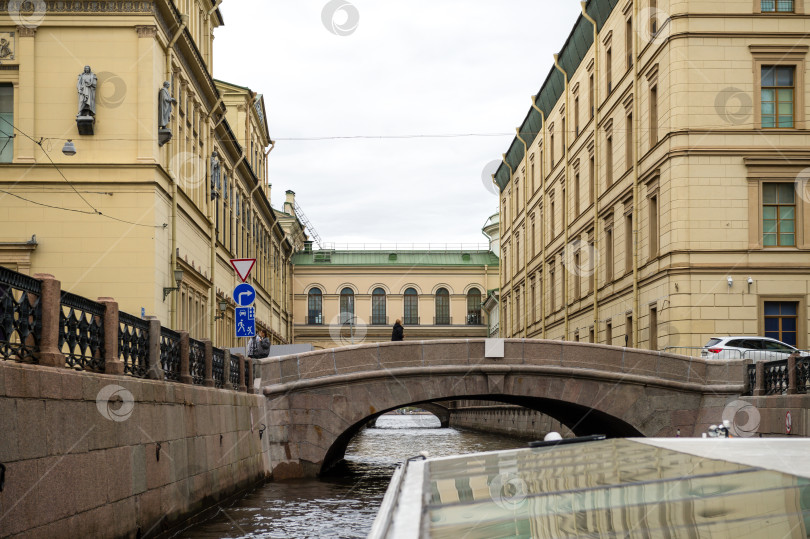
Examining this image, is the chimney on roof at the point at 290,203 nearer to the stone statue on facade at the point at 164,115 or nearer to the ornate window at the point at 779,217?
the stone statue on facade at the point at 164,115

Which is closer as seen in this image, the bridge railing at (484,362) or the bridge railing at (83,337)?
the bridge railing at (83,337)

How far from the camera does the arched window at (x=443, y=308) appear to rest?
245 ft

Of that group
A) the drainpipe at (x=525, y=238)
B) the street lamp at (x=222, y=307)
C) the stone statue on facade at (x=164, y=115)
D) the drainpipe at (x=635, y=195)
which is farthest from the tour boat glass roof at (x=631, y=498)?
the drainpipe at (x=525, y=238)

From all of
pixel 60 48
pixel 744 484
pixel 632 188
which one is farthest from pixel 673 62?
pixel 744 484

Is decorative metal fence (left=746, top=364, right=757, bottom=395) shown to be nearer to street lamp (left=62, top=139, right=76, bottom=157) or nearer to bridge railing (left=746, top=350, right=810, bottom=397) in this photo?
bridge railing (left=746, top=350, right=810, bottom=397)

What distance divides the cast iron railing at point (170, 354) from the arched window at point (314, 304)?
197 feet

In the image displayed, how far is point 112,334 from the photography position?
1046 centimetres

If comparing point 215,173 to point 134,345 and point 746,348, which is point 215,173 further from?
point 134,345

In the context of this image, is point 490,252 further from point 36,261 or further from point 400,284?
point 36,261

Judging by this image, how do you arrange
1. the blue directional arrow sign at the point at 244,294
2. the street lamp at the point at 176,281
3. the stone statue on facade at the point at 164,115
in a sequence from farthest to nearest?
the street lamp at the point at 176,281
the stone statue on facade at the point at 164,115
the blue directional arrow sign at the point at 244,294

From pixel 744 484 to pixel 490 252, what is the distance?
7376 centimetres

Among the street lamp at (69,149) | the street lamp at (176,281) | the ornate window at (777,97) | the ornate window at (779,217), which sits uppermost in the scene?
the ornate window at (777,97)

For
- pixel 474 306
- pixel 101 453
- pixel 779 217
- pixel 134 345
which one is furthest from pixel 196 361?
pixel 474 306

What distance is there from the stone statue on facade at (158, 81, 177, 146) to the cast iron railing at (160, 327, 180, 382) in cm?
1103
